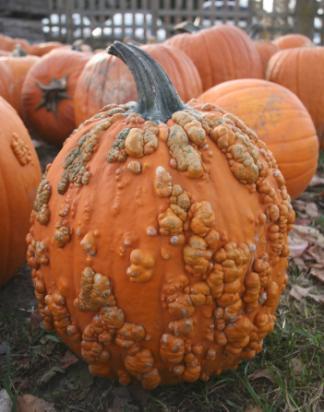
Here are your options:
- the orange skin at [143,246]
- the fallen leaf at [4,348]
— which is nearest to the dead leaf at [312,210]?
the orange skin at [143,246]

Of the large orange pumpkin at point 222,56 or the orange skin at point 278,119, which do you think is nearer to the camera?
the orange skin at point 278,119

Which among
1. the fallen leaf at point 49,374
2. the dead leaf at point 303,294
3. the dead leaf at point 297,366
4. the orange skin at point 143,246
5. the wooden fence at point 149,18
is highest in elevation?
the orange skin at point 143,246

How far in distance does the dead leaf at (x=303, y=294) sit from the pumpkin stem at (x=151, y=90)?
3.87 ft

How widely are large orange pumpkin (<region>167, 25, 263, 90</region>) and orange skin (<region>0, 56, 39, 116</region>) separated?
1644mm

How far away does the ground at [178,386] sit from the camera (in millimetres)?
1870

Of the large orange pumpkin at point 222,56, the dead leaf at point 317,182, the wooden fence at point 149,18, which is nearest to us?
the dead leaf at point 317,182

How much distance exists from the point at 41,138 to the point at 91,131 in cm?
349

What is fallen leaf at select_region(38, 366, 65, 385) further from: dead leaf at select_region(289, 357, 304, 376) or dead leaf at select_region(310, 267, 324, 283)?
dead leaf at select_region(310, 267, 324, 283)

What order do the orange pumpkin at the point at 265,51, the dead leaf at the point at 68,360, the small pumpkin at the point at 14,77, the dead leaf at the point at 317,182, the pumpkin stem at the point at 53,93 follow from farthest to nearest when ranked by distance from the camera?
1. the orange pumpkin at the point at 265,51
2. the small pumpkin at the point at 14,77
3. the pumpkin stem at the point at 53,93
4. the dead leaf at the point at 317,182
5. the dead leaf at the point at 68,360

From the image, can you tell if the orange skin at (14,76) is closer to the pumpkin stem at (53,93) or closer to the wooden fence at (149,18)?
the pumpkin stem at (53,93)

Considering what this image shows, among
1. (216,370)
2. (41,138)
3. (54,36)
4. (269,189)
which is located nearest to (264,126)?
(269,189)

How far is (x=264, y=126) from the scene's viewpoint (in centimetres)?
330

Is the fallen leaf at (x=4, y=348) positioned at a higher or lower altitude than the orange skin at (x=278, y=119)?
lower

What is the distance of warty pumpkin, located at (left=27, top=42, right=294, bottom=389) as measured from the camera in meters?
1.67
